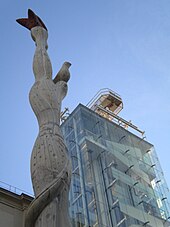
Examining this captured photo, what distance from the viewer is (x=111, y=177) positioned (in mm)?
18422

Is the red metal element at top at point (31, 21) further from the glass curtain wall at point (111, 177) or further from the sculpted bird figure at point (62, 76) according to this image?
the glass curtain wall at point (111, 177)

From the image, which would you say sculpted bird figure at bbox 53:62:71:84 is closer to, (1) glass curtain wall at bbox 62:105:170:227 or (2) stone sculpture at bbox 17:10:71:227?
(2) stone sculpture at bbox 17:10:71:227

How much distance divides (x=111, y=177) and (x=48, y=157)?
11586 mm

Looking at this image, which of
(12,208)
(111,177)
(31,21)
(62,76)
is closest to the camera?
(62,76)

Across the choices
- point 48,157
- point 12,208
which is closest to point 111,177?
point 12,208

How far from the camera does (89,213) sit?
16234 mm

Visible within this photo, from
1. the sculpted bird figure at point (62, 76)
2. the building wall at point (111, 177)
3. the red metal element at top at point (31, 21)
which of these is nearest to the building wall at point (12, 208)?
the building wall at point (111, 177)

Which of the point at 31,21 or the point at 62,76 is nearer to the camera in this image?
the point at 62,76

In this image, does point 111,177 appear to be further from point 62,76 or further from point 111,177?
point 62,76

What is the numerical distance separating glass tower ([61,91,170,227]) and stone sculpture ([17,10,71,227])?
7.27 m

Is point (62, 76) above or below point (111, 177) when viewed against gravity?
below

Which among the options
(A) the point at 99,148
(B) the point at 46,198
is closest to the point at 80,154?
(A) the point at 99,148

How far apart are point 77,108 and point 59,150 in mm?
13516

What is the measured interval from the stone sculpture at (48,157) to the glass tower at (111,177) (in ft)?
23.9
